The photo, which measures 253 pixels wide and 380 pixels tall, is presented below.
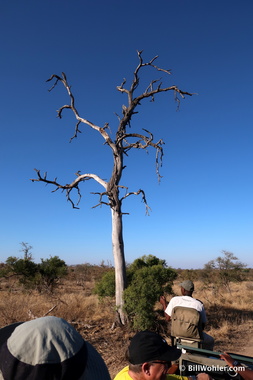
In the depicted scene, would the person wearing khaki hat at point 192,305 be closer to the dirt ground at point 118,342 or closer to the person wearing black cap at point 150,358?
the person wearing black cap at point 150,358

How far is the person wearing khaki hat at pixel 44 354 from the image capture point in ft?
3.38

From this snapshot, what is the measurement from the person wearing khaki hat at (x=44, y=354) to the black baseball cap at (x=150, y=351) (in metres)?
1.30

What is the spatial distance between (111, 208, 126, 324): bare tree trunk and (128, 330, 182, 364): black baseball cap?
21.7ft

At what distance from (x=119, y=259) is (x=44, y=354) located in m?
8.15

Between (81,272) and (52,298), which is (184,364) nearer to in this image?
(52,298)

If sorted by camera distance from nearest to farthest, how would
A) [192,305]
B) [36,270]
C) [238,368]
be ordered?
[238,368] → [192,305] → [36,270]

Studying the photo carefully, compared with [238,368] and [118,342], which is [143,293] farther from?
[238,368]

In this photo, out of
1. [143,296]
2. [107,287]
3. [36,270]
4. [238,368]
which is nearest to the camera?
[238,368]

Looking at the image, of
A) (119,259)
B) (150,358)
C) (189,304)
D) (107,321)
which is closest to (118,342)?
(107,321)

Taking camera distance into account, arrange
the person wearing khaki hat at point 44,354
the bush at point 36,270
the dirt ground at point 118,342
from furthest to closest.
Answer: the bush at point 36,270 → the dirt ground at point 118,342 → the person wearing khaki hat at point 44,354

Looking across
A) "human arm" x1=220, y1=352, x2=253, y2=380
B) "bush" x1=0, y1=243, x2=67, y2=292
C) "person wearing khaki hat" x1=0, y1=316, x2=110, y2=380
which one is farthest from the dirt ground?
"bush" x1=0, y1=243, x2=67, y2=292

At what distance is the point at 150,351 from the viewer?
7.49 feet

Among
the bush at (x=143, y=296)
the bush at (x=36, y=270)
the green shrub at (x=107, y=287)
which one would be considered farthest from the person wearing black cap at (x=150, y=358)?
the bush at (x=36, y=270)

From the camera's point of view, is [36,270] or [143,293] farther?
[36,270]
